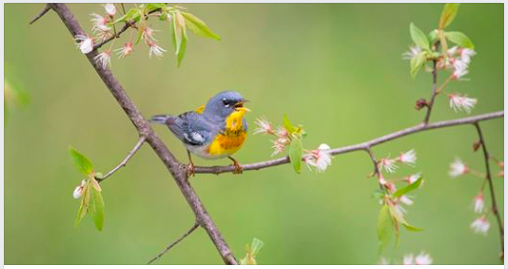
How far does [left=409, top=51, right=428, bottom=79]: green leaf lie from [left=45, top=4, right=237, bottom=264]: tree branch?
953mm

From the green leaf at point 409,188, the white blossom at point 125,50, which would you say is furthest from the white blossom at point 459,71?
the white blossom at point 125,50

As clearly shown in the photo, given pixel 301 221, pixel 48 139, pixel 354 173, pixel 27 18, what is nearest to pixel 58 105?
pixel 48 139

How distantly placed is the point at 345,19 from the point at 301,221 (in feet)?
6.95

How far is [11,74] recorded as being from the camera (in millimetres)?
2340

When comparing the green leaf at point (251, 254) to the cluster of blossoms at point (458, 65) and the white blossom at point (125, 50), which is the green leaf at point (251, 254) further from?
the cluster of blossoms at point (458, 65)

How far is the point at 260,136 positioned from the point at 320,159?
3248mm

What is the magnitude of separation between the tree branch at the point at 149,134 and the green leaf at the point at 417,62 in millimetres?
953

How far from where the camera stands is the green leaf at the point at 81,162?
86.1 inches

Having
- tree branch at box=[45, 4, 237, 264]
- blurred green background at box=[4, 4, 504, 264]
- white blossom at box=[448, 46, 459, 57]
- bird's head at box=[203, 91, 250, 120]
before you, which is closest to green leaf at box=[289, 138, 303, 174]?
tree branch at box=[45, 4, 237, 264]

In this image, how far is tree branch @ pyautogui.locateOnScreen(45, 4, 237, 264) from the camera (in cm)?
239

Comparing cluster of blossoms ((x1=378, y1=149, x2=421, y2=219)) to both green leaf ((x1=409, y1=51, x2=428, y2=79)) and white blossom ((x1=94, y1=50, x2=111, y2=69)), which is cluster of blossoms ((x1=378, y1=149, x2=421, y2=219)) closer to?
green leaf ((x1=409, y1=51, x2=428, y2=79))

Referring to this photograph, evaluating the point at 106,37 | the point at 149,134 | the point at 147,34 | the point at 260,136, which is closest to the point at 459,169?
the point at 149,134

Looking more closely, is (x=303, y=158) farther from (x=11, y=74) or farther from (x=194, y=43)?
(x=194, y=43)

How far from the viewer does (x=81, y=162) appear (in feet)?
7.22
